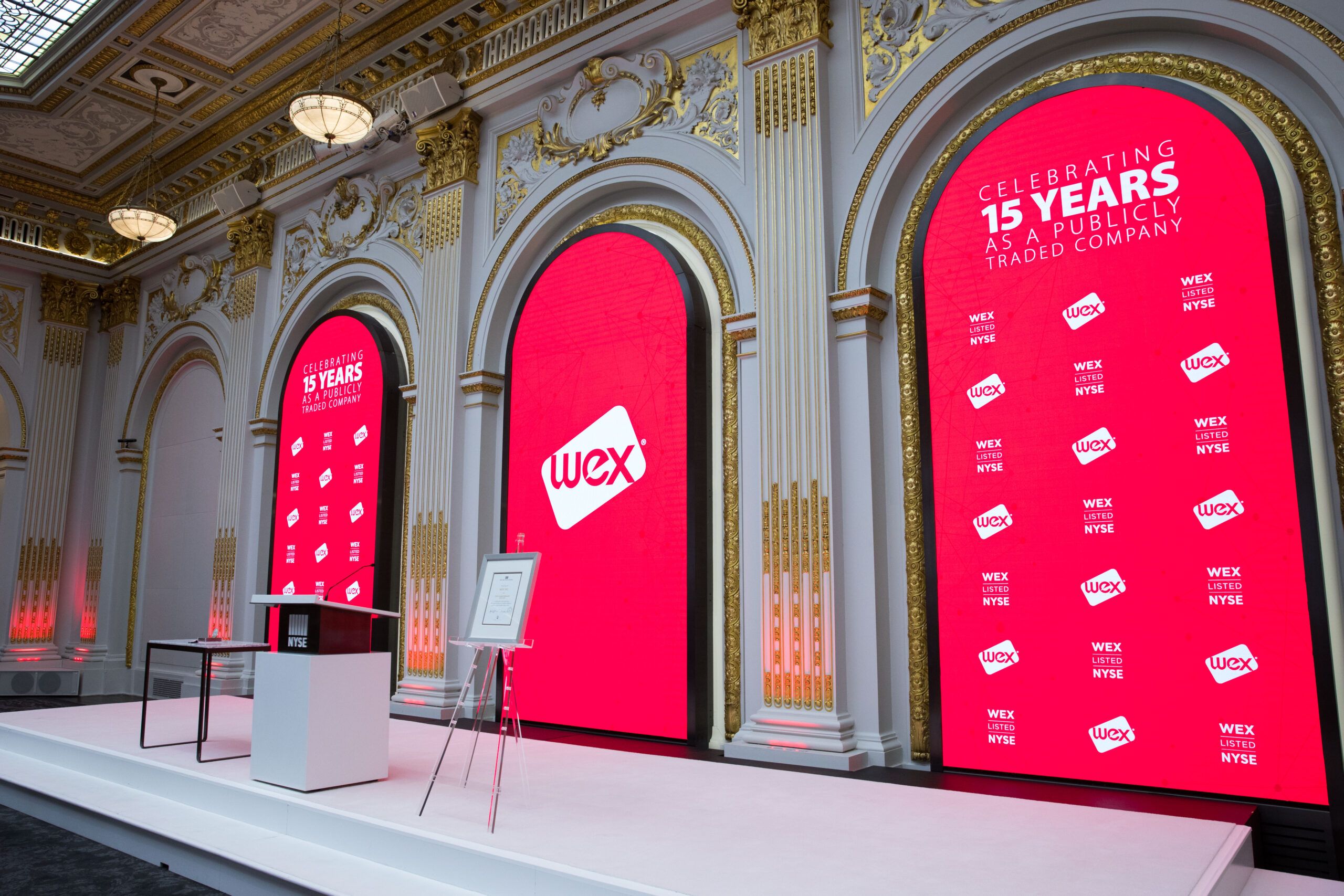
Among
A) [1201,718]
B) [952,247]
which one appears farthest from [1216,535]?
[952,247]

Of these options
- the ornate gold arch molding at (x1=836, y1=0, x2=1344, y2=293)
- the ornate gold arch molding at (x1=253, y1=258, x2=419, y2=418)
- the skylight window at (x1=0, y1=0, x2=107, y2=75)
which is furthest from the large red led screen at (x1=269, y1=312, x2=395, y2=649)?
the ornate gold arch molding at (x1=836, y1=0, x2=1344, y2=293)

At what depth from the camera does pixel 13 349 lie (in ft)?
35.9

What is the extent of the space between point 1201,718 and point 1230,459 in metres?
1.19

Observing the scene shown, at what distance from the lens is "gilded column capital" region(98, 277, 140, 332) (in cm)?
1130

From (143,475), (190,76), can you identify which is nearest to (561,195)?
(190,76)

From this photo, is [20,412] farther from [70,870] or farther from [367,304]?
[70,870]

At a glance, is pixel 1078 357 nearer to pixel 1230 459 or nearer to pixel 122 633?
pixel 1230 459

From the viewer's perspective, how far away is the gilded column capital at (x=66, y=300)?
11.2 metres

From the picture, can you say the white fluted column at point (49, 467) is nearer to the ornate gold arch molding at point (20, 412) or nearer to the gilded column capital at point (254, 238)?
the ornate gold arch molding at point (20, 412)

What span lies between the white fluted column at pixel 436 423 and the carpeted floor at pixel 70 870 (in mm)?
2672

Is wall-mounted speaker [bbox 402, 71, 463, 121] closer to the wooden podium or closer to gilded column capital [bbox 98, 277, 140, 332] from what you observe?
the wooden podium

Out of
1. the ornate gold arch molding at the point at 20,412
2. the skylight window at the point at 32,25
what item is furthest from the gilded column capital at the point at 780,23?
the ornate gold arch molding at the point at 20,412

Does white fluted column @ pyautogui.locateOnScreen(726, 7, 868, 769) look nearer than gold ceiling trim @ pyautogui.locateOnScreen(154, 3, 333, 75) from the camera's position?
Yes

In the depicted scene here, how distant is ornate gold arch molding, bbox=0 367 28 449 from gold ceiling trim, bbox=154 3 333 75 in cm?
506
